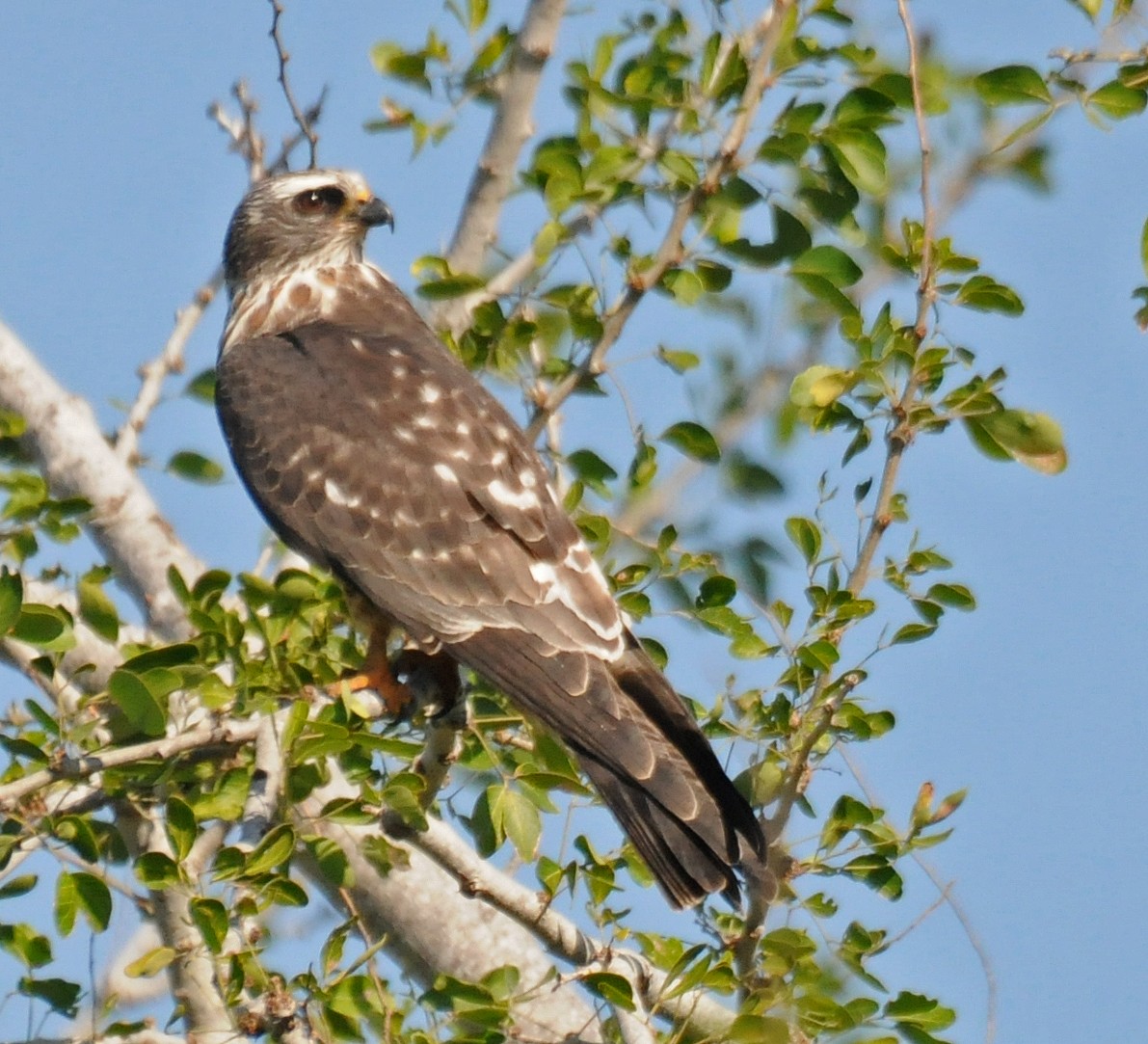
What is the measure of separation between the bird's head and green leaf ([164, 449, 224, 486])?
0.85m

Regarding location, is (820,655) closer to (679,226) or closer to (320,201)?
(679,226)

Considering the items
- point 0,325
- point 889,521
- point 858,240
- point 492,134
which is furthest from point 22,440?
point 889,521

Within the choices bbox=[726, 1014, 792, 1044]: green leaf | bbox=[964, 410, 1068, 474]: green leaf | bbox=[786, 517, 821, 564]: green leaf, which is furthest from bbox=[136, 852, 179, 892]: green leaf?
bbox=[964, 410, 1068, 474]: green leaf

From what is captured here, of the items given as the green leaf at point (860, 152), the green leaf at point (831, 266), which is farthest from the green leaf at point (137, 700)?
the green leaf at point (860, 152)

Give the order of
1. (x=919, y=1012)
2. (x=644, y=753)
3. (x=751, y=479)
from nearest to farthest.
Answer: (x=919, y=1012) → (x=644, y=753) → (x=751, y=479)

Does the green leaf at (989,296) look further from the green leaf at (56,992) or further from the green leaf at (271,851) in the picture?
the green leaf at (56,992)

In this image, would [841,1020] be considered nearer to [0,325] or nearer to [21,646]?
[21,646]

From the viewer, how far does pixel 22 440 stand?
544 cm

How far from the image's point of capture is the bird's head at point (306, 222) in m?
5.90

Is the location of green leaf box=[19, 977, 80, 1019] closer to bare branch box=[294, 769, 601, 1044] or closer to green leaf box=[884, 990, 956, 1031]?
bare branch box=[294, 769, 601, 1044]

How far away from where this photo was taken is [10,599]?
337 centimetres

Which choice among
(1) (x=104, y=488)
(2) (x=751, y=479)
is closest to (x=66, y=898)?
(2) (x=751, y=479)

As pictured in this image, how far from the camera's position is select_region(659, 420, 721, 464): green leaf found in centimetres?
438

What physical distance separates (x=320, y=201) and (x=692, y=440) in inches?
82.5
